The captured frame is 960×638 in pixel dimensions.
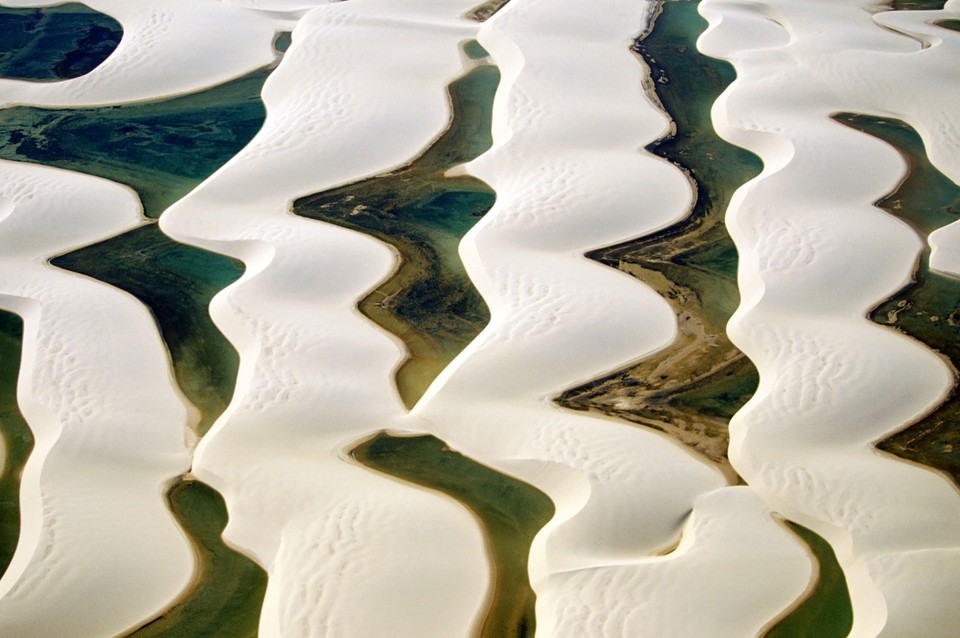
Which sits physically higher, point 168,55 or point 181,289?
point 168,55

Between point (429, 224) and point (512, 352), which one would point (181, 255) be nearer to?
point (429, 224)

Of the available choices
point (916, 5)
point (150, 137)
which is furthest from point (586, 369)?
point (916, 5)

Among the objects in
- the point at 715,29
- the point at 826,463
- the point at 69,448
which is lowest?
the point at 69,448

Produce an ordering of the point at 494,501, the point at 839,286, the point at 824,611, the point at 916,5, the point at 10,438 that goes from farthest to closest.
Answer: the point at 916,5
the point at 839,286
the point at 10,438
the point at 494,501
the point at 824,611

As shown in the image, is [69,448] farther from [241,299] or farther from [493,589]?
[493,589]

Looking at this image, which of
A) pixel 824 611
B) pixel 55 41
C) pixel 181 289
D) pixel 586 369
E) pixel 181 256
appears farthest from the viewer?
pixel 55 41

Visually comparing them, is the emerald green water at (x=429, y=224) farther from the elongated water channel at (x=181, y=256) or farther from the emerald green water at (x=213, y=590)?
the emerald green water at (x=213, y=590)

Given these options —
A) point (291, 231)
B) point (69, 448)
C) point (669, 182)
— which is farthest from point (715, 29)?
point (69, 448)
